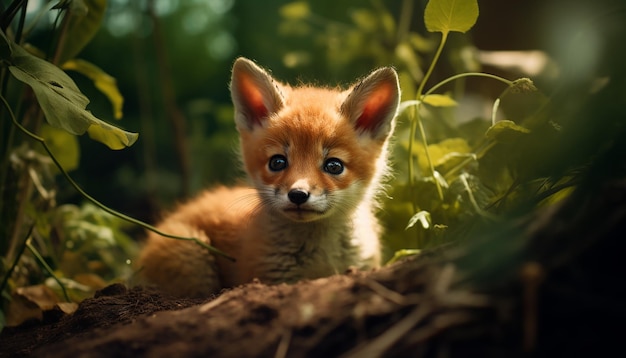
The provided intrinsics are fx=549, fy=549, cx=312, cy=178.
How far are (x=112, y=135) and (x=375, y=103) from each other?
1.26 m

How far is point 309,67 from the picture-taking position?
17.1 feet

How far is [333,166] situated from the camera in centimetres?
259

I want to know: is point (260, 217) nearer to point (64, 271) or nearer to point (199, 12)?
point (64, 271)

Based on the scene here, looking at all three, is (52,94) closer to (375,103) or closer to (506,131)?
(375,103)

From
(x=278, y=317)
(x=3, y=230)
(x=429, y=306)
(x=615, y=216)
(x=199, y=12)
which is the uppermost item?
(x=199, y=12)

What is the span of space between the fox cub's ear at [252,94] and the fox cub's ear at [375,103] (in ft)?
1.20

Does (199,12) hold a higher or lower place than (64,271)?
higher

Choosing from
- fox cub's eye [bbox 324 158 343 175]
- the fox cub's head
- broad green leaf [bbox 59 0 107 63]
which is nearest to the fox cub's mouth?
the fox cub's head

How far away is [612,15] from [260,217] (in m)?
1.80

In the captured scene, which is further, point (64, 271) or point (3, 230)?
point (64, 271)

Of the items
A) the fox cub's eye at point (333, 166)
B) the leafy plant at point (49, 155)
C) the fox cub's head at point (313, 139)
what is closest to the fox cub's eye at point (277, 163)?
the fox cub's head at point (313, 139)

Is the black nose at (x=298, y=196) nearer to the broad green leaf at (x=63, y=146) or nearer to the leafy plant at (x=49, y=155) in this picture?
the leafy plant at (x=49, y=155)

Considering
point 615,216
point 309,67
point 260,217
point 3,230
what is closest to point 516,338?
point 615,216

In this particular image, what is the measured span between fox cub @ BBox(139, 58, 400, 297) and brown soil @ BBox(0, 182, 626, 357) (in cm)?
101
